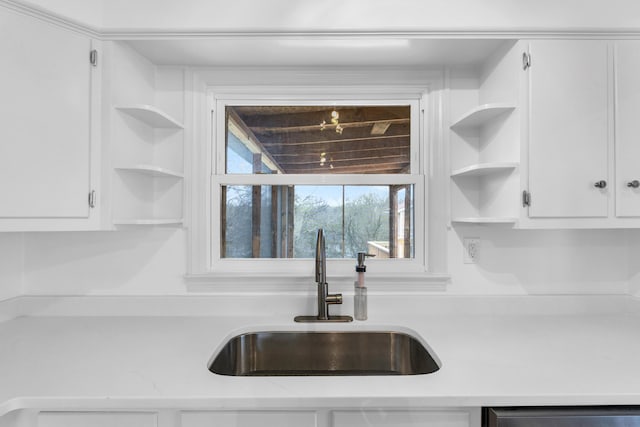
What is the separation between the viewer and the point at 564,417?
0.91 metres

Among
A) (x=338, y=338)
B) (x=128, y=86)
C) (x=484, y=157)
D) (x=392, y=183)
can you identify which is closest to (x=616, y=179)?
(x=484, y=157)

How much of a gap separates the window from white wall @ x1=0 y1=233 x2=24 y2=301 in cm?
88

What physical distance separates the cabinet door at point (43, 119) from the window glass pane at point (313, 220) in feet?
2.03

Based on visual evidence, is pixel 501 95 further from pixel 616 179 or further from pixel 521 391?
pixel 521 391

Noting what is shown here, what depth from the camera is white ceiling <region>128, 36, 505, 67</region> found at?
1.42 metres

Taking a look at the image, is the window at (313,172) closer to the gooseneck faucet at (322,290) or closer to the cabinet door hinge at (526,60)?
the gooseneck faucet at (322,290)

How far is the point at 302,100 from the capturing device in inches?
67.5

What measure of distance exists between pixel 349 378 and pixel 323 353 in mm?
514

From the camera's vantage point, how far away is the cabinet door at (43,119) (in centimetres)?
118

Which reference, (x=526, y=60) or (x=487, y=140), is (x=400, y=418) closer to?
(x=487, y=140)

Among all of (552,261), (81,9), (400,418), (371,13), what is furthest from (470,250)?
(81,9)

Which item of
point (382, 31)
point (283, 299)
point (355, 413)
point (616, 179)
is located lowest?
point (355, 413)

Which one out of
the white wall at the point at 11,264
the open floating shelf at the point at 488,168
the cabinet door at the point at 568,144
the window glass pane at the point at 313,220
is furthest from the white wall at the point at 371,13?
the white wall at the point at 11,264

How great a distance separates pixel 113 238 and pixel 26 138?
573 mm
